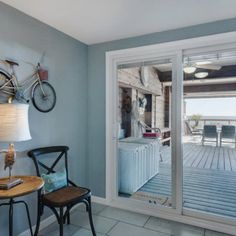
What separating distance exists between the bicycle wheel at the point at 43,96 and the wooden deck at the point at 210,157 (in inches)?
111

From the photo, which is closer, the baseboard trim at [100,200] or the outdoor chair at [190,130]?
the baseboard trim at [100,200]

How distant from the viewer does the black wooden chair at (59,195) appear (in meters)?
1.92

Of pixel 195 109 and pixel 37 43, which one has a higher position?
pixel 37 43

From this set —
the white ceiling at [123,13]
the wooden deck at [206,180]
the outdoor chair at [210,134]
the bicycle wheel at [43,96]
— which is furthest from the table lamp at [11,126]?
the outdoor chair at [210,134]

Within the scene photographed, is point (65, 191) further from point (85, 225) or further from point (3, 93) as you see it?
point (3, 93)

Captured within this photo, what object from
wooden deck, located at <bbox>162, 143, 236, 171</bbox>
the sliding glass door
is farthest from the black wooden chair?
wooden deck, located at <bbox>162, 143, 236, 171</bbox>

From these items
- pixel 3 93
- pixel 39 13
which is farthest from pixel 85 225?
pixel 39 13

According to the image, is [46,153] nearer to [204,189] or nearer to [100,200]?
[100,200]

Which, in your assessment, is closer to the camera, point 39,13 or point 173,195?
point 39,13

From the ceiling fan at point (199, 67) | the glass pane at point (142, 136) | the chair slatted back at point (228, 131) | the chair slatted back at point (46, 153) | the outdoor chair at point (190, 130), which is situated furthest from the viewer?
the chair slatted back at point (228, 131)

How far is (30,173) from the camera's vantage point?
2260 millimetres

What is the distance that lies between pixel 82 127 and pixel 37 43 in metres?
1.28

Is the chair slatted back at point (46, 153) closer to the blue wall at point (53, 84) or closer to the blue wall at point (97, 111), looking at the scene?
the blue wall at point (53, 84)

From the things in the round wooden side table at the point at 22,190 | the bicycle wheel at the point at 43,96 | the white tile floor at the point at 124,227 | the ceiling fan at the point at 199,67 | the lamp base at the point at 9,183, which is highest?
the ceiling fan at the point at 199,67
